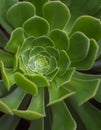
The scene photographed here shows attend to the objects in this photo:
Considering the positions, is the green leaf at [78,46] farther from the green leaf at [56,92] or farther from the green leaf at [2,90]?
the green leaf at [2,90]

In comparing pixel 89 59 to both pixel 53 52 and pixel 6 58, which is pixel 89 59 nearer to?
pixel 53 52

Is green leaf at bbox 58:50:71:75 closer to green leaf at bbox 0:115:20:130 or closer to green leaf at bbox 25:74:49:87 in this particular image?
green leaf at bbox 25:74:49:87

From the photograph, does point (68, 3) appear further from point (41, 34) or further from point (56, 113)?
point (56, 113)

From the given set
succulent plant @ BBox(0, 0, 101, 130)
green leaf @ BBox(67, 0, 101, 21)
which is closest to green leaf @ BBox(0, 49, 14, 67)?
succulent plant @ BBox(0, 0, 101, 130)

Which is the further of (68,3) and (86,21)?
(68,3)

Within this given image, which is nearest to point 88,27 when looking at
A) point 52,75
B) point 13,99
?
point 52,75

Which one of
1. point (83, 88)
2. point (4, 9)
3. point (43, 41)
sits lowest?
point (83, 88)

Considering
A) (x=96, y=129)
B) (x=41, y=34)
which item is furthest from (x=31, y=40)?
(x=96, y=129)
